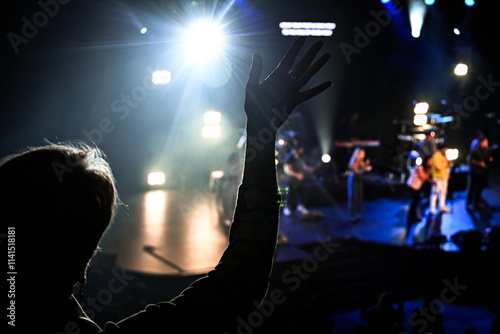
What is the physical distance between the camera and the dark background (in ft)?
14.7

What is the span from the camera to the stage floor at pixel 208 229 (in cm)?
766

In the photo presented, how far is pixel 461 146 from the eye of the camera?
62.6ft

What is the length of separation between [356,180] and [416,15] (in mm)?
6536

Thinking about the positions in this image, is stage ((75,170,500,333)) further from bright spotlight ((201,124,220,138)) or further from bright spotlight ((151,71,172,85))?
bright spotlight ((201,124,220,138))

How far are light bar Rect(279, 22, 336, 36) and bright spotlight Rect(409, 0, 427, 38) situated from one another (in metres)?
3.04

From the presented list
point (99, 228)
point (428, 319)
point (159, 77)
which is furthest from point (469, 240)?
point (159, 77)

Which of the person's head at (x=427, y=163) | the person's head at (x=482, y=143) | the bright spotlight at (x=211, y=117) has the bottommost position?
the person's head at (x=427, y=163)

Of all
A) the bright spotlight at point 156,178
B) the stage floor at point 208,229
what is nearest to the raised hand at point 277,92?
the stage floor at point 208,229

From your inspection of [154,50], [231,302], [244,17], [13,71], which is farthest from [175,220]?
[231,302]

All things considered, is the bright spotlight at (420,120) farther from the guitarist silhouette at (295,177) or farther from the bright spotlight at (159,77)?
the bright spotlight at (159,77)

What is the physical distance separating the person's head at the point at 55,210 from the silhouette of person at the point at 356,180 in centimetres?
923

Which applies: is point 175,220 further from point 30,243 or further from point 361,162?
point 30,243

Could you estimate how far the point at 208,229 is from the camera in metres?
9.65

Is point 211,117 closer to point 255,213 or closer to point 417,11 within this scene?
point 417,11
